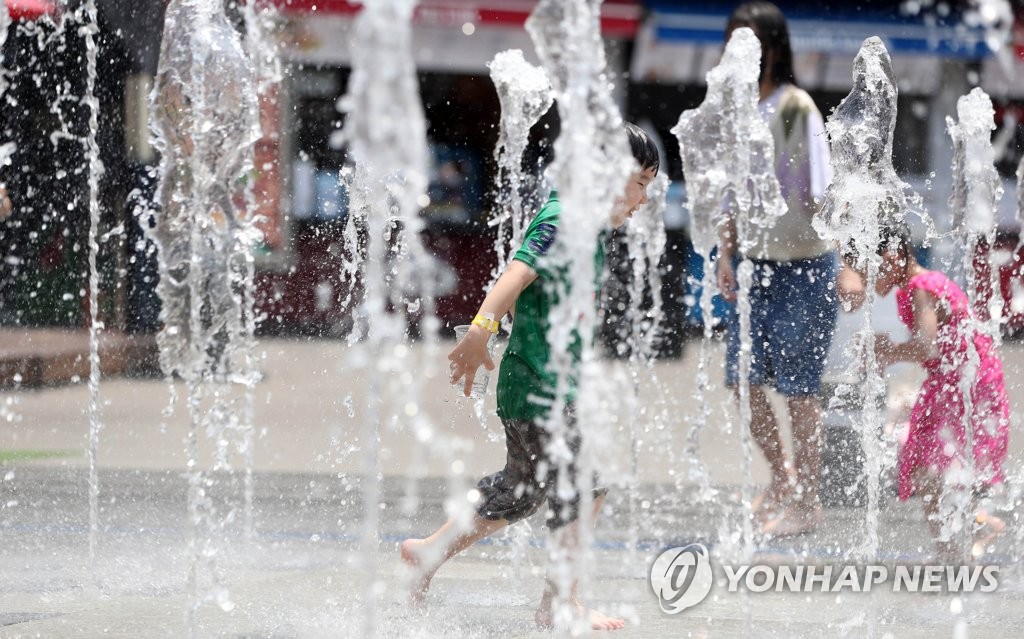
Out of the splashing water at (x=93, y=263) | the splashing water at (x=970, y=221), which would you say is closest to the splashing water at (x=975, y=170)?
the splashing water at (x=970, y=221)

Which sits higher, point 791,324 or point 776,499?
point 791,324

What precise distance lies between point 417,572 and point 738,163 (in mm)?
1653

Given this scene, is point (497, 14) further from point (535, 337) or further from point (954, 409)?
point (535, 337)

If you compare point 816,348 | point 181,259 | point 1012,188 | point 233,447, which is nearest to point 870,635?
point 816,348

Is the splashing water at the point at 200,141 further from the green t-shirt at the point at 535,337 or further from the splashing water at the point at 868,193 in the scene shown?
the splashing water at the point at 868,193

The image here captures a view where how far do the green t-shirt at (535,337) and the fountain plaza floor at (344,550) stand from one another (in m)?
0.45

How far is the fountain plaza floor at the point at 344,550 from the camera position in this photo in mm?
3053

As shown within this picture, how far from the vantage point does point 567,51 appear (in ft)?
9.41

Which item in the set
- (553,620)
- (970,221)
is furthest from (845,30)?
(553,620)

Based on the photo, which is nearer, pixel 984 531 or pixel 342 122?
pixel 984 531

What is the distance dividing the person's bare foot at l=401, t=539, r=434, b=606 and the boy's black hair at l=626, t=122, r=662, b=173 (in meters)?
0.95

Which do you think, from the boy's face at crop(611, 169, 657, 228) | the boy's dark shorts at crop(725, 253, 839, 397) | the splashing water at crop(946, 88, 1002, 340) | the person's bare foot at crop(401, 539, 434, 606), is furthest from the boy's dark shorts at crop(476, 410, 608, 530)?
the splashing water at crop(946, 88, 1002, 340)

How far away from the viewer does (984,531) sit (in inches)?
146

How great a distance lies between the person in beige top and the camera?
406 cm
